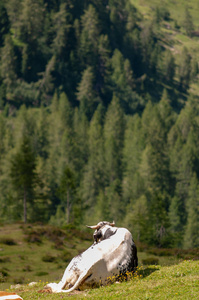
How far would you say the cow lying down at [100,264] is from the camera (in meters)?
15.1

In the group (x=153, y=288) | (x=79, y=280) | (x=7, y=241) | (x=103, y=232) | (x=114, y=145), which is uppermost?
(x=103, y=232)

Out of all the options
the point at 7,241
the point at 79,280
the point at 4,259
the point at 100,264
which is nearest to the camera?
the point at 79,280

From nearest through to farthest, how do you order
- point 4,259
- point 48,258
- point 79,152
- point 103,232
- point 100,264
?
1. point 100,264
2. point 103,232
3. point 4,259
4. point 48,258
5. point 79,152

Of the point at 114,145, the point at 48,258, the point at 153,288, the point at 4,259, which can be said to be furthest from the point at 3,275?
the point at 114,145

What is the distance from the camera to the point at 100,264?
15.2 meters

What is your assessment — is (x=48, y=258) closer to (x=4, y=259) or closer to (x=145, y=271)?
(x=4, y=259)

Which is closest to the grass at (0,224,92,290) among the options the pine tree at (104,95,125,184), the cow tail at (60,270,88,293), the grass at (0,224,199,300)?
the grass at (0,224,199,300)

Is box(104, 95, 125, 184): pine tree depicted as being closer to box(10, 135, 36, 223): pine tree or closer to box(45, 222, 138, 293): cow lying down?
box(10, 135, 36, 223): pine tree

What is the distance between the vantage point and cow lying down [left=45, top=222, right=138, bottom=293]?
596 inches

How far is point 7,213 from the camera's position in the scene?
9356 centimetres

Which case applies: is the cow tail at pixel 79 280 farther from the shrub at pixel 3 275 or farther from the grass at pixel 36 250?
the grass at pixel 36 250

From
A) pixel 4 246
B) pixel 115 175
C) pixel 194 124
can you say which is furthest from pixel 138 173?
pixel 4 246

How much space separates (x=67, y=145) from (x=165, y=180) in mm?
30961

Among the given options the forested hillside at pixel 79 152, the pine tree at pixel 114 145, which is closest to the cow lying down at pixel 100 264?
the forested hillside at pixel 79 152
